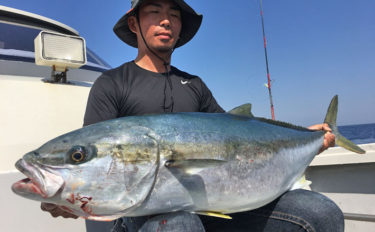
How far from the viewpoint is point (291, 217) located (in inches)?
60.0

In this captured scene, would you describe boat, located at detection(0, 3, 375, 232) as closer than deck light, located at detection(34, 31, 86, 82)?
Yes

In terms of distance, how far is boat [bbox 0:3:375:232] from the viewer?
74.2 inches

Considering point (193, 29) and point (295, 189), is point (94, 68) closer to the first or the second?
point (193, 29)

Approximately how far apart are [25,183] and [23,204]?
1.00 metres

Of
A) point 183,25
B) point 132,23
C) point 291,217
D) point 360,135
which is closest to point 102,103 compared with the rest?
point 132,23

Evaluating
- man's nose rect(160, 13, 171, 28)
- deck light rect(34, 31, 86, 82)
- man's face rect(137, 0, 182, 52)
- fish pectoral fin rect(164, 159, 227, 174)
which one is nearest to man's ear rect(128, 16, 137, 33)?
man's face rect(137, 0, 182, 52)

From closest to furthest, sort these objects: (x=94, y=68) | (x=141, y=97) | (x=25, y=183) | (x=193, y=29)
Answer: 1. (x=25, y=183)
2. (x=141, y=97)
3. (x=193, y=29)
4. (x=94, y=68)

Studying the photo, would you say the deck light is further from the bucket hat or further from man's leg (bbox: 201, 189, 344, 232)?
man's leg (bbox: 201, 189, 344, 232)

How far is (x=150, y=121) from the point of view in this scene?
1.31 metres

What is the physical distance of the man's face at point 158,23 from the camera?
6.53 feet

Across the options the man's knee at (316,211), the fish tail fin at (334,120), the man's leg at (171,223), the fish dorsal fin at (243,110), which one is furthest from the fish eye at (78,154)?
the fish tail fin at (334,120)

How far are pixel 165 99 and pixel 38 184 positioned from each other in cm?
110

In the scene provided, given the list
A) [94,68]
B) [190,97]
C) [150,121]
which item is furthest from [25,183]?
[94,68]

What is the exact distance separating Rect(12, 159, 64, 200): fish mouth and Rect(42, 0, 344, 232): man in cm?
25
